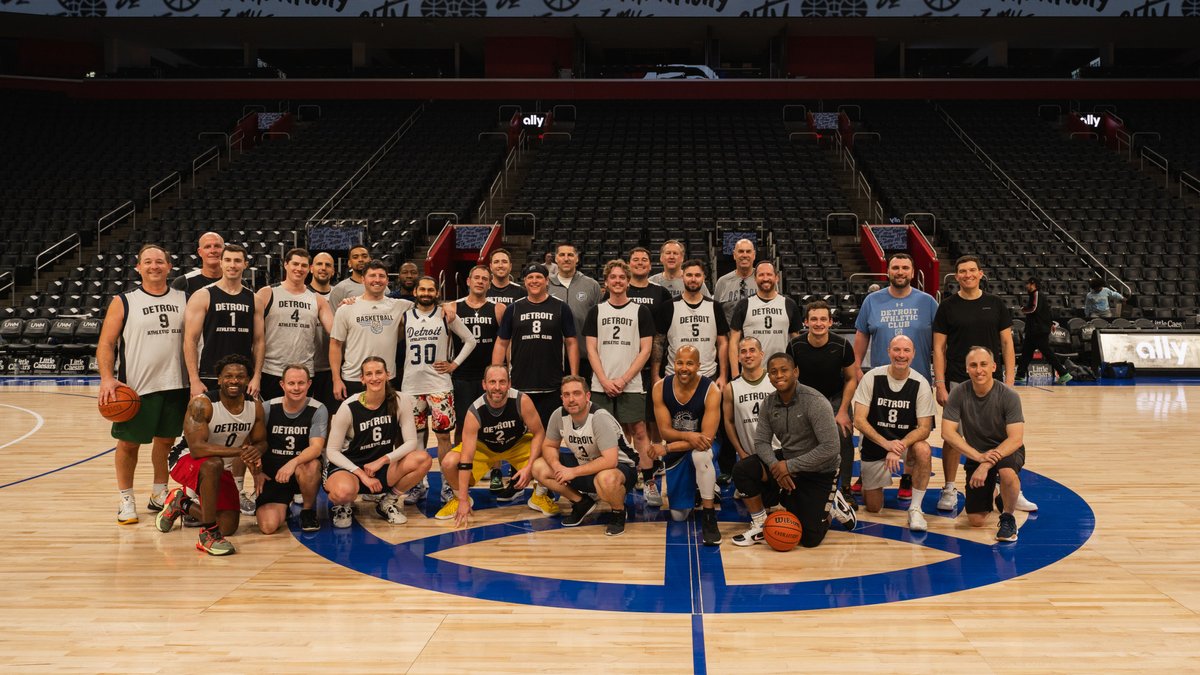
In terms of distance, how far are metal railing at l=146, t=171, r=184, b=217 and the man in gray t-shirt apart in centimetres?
1821

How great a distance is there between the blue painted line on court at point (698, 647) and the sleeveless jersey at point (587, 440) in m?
1.69

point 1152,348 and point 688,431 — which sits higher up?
point 1152,348

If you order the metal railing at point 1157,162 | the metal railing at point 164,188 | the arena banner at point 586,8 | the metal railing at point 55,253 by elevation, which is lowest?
the metal railing at point 55,253

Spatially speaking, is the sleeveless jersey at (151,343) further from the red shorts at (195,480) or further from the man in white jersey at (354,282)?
the man in white jersey at (354,282)

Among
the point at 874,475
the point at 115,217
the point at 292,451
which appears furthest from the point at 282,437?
the point at 115,217

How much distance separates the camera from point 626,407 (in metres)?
5.79

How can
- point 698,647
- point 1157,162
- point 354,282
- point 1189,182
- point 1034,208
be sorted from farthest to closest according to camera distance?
point 1157,162 < point 1189,182 < point 1034,208 < point 354,282 < point 698,647

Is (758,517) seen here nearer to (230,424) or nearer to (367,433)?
(367,433)

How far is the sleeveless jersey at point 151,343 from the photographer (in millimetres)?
5188

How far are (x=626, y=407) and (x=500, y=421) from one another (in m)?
0.85

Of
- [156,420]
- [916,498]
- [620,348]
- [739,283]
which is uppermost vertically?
[739,283]

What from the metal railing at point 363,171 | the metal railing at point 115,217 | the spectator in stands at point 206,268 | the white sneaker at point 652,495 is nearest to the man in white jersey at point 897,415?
the white sneaker at point 652,495

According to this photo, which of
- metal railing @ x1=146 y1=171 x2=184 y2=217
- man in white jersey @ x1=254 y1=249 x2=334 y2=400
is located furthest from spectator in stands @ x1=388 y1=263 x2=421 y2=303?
metal railing @ x1=146 y1=171 x2=184 y2=217

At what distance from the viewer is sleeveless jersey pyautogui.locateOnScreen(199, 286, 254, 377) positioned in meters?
5.34
